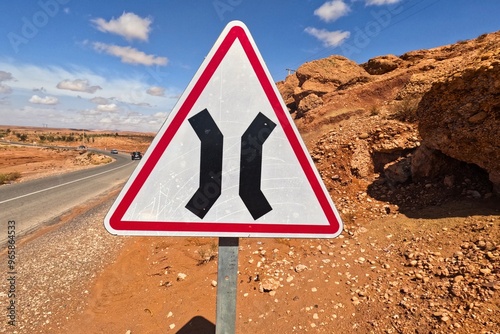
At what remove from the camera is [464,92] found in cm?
430

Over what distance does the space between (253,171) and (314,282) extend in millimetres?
2971

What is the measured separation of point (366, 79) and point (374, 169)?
31.0 ft

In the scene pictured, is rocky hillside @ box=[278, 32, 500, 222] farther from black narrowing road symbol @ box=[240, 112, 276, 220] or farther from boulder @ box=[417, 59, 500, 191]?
black narrowing road symbol @ box=[240, 112, 276, 220]

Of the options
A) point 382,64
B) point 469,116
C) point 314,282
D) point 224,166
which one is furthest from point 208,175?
point 382,64

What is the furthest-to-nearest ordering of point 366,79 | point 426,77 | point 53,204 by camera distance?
point 366,79 < point 53,204 < point 426,77

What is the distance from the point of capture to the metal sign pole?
1231mm

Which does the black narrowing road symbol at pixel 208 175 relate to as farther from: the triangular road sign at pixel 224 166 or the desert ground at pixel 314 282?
the desert ground at pixel 314 282

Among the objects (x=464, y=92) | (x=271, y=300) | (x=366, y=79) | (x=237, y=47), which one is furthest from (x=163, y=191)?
(x=366, y=79)

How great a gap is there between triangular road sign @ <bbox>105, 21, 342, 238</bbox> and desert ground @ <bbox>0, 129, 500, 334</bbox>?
2344 millimetres

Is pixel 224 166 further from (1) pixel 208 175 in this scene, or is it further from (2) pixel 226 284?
(2) pixel 226 284

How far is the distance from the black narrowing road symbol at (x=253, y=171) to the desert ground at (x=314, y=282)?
7.90ft

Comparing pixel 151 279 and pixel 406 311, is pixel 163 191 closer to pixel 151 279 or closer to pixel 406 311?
pixel 406 311

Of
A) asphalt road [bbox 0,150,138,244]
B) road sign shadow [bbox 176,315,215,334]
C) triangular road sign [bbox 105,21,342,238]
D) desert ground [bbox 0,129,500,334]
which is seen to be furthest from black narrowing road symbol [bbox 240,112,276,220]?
asphalt road [bbox 0,150,138,244]

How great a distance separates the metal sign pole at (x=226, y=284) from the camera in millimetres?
1231
